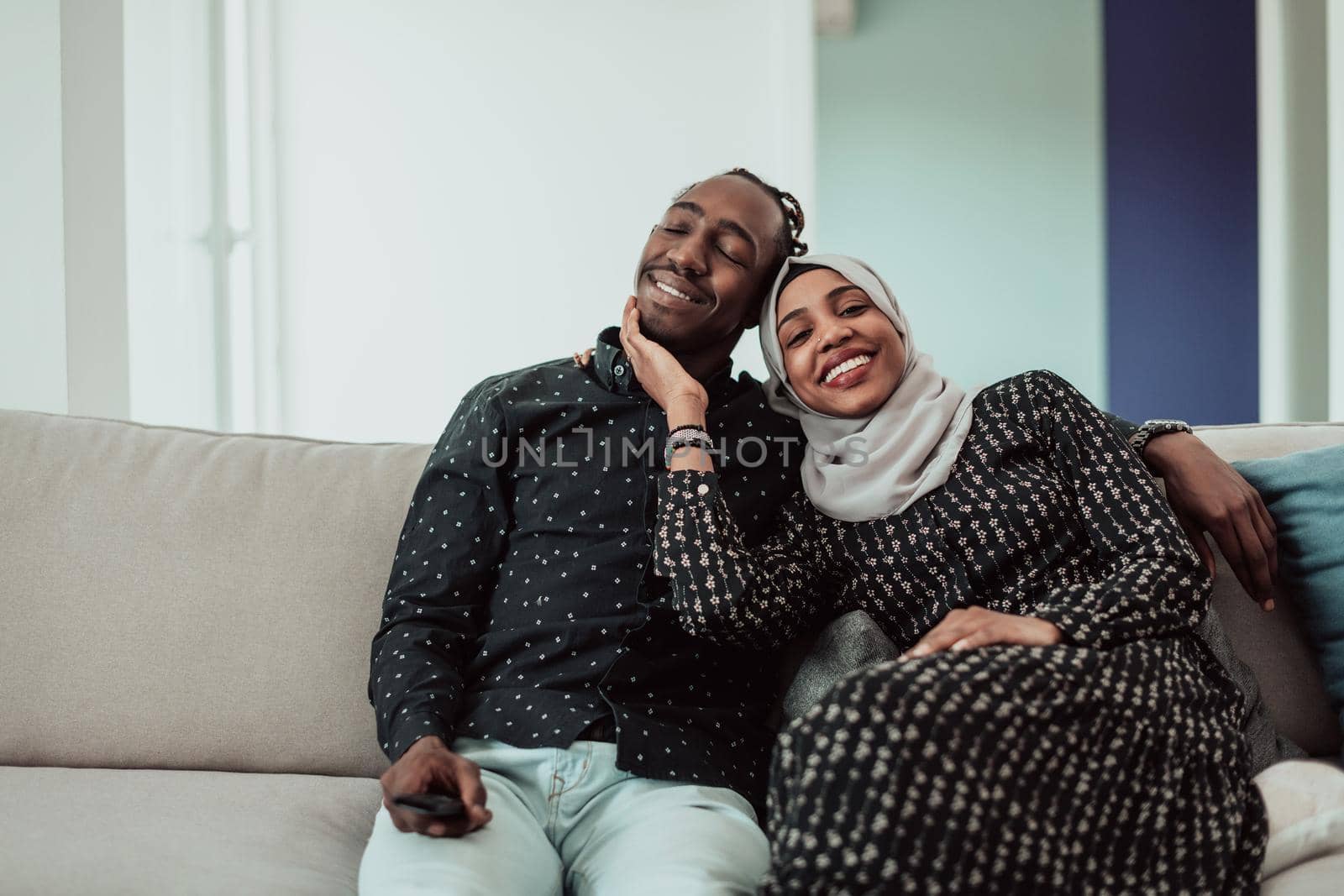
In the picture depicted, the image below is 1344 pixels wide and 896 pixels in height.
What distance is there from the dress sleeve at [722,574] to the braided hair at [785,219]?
0.47m

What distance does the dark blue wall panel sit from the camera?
464cm

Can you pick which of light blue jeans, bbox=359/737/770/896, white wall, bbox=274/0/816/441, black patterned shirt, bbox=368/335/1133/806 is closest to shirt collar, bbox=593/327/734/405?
black patterned shirt, bbox=368/335/1133/806

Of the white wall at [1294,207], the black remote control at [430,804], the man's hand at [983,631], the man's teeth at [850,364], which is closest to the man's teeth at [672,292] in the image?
the man's teeth at [850,364]

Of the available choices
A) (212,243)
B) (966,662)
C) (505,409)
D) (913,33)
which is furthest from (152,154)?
(913,33)

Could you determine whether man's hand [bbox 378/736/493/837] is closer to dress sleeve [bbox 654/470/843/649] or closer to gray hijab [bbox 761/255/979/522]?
dress sleeve [bbox 654/470/843/649]

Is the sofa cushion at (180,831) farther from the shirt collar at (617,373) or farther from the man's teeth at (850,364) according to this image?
the man's teeth at (850,364)

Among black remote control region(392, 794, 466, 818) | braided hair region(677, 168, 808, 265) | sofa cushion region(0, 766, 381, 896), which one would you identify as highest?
braided hair region(677, 168, 808, 265)

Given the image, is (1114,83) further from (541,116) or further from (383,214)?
(383,214)

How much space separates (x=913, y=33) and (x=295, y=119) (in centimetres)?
297

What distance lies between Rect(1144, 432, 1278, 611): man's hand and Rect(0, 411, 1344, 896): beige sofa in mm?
116

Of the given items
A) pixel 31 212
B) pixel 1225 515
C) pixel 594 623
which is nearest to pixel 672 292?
pixel 594 623

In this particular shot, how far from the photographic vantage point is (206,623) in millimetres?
1546

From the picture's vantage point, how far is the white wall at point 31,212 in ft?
7.88

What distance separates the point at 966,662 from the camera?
102 cm
